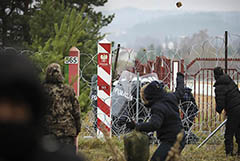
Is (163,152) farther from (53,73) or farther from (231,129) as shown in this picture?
(231,129)

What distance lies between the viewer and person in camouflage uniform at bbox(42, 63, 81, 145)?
4.19 metres

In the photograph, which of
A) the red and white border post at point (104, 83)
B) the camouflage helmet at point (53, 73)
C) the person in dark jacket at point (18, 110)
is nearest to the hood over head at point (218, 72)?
the red and white border post at point (104, 83)

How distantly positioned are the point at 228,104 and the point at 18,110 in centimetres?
540

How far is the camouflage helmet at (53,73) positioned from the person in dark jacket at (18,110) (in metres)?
2.95

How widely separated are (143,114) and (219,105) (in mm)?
1864

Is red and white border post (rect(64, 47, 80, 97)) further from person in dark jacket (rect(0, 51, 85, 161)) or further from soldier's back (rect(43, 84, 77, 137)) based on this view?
person in dark jacket (rect(0, 51, 85, 161))

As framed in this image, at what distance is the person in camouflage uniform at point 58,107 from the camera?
165 inches

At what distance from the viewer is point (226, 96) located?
617 cm

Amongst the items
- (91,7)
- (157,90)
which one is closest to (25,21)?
(91,7)

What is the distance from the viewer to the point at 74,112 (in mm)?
4336

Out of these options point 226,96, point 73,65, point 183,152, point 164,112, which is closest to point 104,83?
point 73,65

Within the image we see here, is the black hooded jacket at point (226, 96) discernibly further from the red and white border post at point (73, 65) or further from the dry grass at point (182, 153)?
the red and white border post at point (73, 65)

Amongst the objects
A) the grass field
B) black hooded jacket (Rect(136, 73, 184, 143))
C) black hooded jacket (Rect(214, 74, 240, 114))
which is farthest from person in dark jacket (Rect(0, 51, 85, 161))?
black hooded jacket (Rect(214, 74, 240, 114))

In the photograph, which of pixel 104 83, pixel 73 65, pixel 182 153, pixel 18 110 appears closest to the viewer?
pixel 18 110
